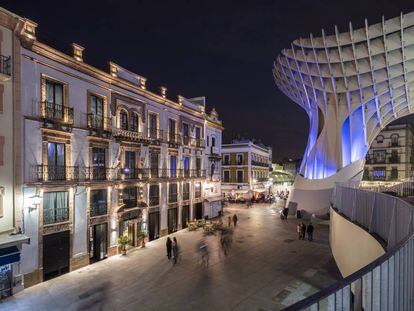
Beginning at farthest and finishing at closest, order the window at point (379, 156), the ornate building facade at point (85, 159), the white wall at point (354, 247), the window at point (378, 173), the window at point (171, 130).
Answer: the window at point (379, 156) → the window at point (378, 173) → the window at point (171, 130) → the ornate building facade at point (85, 159) → the white wall at point (354, 247)

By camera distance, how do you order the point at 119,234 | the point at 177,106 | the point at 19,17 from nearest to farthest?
the point at 19,17 < the point at 119,234 < the point at 177,106

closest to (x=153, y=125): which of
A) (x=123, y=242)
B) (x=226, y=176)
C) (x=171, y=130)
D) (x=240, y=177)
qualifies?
(x=171, y=130)

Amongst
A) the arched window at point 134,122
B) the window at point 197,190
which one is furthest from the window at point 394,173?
the arched window at point 134,122

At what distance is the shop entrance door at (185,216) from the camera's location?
29.0 metres

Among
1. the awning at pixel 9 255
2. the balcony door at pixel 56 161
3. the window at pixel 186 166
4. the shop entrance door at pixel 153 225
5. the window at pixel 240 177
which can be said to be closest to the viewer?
the awning at pixel 9 255

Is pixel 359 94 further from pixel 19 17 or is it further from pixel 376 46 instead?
pixel 19 17

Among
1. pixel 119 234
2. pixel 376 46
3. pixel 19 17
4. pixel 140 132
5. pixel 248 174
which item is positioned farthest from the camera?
pixel 248 174

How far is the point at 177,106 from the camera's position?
28109 millimetres

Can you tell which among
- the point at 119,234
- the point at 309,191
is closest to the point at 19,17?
the point at 119,234

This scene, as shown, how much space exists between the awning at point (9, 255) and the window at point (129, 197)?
873 centimetres

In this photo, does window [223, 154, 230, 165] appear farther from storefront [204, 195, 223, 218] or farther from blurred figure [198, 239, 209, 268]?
blurred figure [198, 239, 209, 268]

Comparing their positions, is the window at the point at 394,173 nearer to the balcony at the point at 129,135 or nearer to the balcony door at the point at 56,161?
the balcony at the point at 129,135

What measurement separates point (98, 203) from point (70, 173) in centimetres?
333

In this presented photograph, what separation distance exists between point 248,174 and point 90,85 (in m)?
36.2
